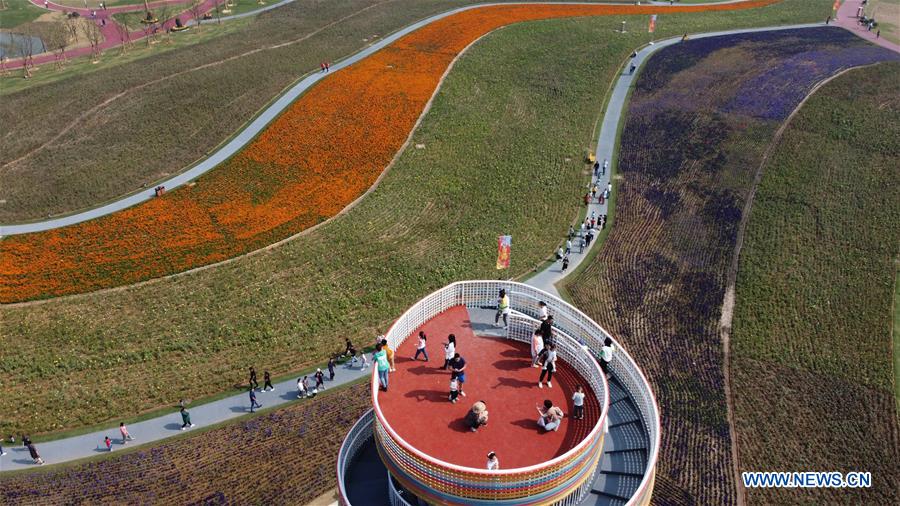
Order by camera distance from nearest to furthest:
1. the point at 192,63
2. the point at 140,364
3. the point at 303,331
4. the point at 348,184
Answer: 1. the point at 140,364
2. the point at 303,331
3. the point at 348,184
4. the point at 192,63

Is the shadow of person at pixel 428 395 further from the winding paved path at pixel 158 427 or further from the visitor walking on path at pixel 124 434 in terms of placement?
the visitor walking on path at pixel 124 434

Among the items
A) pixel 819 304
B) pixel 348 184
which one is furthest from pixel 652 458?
pixel 348 184

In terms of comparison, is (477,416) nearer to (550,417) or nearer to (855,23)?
(550,417)

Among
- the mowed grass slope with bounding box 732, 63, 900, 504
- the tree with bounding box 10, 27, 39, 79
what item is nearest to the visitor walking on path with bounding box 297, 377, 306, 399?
the mowed grass slope with bounding box 732, 63, 900, 504

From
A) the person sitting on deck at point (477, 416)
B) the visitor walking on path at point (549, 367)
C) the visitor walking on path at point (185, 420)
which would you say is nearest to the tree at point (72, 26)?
the visitor walking on path at point (185, 420)

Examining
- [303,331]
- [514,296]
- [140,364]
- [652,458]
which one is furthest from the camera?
[303,331]

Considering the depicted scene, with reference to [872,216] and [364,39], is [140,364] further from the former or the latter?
[364,39]
